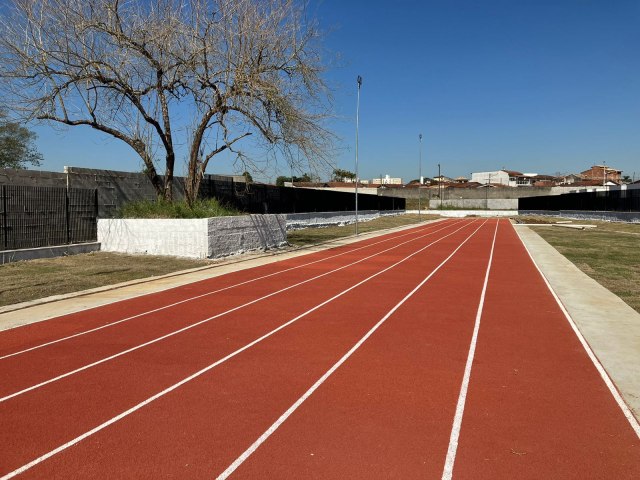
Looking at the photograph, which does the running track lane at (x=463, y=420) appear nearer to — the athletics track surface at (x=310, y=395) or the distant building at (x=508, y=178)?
the athletics track surface at (x=310, y=395)

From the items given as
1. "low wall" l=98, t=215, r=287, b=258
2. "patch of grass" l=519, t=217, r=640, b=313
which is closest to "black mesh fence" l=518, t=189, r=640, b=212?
"patch of grass" l=519, t=217, r=640, b=313

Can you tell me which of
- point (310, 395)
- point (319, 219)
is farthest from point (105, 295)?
point (319, 219)

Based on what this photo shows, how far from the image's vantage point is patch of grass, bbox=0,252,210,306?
1104 cm

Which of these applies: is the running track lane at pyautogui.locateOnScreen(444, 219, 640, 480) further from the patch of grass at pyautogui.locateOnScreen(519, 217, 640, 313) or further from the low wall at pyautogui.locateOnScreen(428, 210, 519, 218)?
the low wall at pyautogui.locateOnScreen(428, 210, 519, 218)

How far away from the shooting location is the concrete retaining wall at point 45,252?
574 inches

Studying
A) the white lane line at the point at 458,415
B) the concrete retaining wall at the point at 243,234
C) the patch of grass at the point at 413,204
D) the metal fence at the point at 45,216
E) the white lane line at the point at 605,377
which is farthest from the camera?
the patch of grass at the point at 413,204

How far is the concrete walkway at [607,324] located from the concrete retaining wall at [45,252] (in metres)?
14.3

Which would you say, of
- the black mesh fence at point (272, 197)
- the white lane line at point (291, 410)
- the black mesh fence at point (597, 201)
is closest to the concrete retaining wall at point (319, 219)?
the black mesh fence at point (272, 197)

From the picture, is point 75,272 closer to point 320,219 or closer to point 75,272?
point 75,272

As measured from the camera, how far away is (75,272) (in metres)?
13.7

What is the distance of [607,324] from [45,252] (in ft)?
49.3

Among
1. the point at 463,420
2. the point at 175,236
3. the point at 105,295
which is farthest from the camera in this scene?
the point at 175,236

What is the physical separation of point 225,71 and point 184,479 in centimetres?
1757

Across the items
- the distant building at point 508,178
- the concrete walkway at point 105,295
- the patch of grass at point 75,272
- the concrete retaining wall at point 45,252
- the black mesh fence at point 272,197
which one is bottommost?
the concrete walkway at point 105,295
